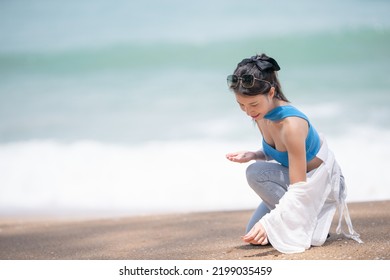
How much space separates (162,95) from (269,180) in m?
5.02

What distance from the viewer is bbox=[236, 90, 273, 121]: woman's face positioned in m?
1.95

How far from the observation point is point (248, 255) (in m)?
2.02

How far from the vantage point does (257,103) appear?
6.42 feet

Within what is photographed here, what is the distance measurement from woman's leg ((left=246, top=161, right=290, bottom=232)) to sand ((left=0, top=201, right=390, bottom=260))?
0.66ft

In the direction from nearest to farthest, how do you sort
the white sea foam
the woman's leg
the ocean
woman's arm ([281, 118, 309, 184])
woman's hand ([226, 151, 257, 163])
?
woman's arm ([281, 118, 309, 184]) → the woman's leg → woman's hand ([226, 151, 257, 163]) → the white sea foam → the ocean

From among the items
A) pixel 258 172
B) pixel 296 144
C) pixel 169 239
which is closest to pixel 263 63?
pixel 296 144

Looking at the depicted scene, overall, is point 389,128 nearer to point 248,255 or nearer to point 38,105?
point 248,255

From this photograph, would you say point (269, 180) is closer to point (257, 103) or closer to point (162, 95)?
point (257, 103)

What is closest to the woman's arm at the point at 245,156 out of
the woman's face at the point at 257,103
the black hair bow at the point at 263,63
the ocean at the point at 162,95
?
the woman's face at the point at 257,103

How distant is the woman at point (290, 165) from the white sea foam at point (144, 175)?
1771 mm

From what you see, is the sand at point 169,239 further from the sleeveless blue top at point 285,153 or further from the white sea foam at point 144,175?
the white sea foam at point 144,175

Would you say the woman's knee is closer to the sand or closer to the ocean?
the sand

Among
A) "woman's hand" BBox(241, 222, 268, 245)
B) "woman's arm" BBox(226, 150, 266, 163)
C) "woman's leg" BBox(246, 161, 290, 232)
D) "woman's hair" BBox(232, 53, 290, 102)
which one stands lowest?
"woman's hand" BBox(241, 222, 268, 245)

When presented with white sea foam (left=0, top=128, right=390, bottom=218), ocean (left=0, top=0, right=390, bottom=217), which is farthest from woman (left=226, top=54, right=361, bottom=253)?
ocean (left=0, top=0, right=390, bottom=217)
